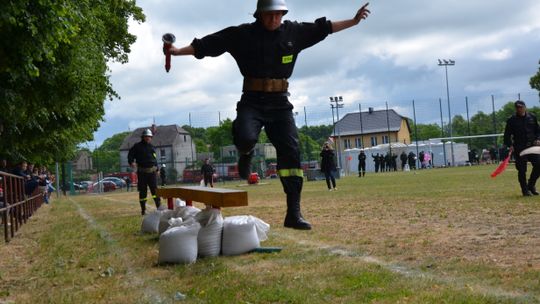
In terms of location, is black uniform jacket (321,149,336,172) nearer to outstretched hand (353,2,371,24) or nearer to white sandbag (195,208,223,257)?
white sandbag (195,208,223,257)

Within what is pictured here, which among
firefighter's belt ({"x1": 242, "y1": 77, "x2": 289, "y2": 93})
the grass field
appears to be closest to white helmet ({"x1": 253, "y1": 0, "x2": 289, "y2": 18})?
firefighter's belt ({"x1": 242, "y1": 77, "x2": 289, "y2": 93})

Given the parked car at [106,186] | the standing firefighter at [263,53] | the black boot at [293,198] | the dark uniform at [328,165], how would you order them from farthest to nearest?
the parked car at [106,186]
the dark uniform at [328,165]
the black boot at [293,198]
the standing firefighter at [263,53]

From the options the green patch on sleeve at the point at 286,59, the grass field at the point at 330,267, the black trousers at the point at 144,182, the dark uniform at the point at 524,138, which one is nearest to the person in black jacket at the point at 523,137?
the dark uniform at the point at 524,138

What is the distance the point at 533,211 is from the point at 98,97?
12410mm

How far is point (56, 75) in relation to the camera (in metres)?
13.5

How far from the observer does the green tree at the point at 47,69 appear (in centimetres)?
843

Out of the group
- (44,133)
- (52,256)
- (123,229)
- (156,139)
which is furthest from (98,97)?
(156,139)

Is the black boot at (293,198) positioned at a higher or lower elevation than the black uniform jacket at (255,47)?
lower

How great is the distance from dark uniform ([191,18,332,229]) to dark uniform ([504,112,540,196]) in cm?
762

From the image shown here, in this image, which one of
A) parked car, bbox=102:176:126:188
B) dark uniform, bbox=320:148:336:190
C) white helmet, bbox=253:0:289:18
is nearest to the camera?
white helmet, bbox=253:0:289:18

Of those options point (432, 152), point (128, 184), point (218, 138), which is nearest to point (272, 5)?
point (128, 184)

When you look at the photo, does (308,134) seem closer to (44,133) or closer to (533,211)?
(44,133)

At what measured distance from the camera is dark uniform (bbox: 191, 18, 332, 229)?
5.88 m

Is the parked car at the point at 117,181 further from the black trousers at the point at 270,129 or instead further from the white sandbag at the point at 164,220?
the black trousers at the point at 270,129
